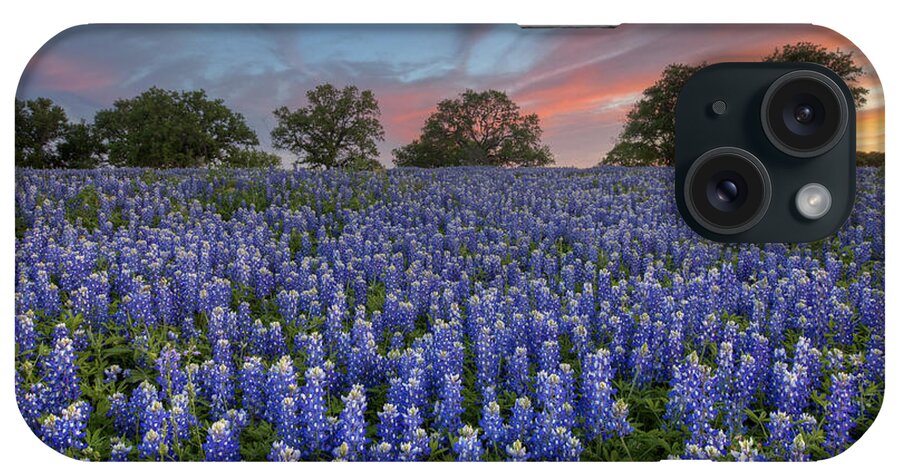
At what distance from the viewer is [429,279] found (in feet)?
14.2

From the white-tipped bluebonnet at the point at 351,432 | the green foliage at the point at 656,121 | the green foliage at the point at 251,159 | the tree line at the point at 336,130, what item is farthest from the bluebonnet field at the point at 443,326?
the green foliage at the point at 251,159

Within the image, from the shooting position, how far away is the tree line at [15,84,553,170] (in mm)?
3939

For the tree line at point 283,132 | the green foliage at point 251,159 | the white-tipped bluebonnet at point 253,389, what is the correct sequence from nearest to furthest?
the white-tipped bluebonnet at point 253,389
the tree line at point 283,132
the green foliage at point 251,159

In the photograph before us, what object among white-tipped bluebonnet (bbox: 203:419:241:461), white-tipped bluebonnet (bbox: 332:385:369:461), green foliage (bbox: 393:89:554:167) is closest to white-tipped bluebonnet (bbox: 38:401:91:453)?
white-tipped bluebonnet (bbox: 203:419:241:461)

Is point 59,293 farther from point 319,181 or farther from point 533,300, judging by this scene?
A: point 533,300

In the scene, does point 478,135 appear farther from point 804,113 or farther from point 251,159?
point 804,113

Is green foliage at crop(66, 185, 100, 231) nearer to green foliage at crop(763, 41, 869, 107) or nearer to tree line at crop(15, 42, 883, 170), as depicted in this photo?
tree line at crop(15, 42, 883, 170)

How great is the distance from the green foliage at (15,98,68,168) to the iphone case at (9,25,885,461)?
1 centimetres

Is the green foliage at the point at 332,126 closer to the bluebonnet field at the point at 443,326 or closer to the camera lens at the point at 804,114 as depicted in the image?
the bluebonnet field at the point at 443,326

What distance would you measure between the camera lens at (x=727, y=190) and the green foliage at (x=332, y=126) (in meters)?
1.93

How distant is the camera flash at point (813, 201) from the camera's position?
3721 mm

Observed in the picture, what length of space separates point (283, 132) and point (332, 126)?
314 mm

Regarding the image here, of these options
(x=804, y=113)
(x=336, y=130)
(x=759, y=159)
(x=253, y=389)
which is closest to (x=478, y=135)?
(x=336, y=130)

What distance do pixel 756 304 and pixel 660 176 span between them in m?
0.94
